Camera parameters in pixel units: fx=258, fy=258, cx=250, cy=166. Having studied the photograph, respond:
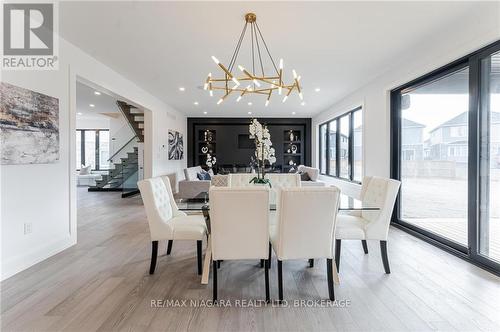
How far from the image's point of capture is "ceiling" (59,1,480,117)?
259cm

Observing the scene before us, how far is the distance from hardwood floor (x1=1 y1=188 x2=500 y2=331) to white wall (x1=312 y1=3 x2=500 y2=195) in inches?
84.5

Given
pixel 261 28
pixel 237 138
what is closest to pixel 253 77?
pixel 261 28

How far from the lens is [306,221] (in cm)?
207

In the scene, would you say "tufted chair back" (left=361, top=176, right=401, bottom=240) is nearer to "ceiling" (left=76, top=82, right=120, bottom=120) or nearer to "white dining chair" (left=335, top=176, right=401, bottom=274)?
"white dining chair" (left=335, top=176, right=401, bottom=274)

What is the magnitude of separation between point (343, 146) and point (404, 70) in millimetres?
3350

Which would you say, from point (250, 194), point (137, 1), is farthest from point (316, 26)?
point (250, 194)

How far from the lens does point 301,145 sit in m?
10.1

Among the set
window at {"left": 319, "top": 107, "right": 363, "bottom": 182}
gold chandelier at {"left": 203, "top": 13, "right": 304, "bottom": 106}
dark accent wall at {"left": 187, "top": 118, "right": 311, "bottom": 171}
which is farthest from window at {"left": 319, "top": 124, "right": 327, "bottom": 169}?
gold chandelier at {"left": 203, "top": 13, "right": 304, "bottom": 106}

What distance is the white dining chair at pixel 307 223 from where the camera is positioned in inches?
79.7

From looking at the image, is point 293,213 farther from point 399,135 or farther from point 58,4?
point 399,135

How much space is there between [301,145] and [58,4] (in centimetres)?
856

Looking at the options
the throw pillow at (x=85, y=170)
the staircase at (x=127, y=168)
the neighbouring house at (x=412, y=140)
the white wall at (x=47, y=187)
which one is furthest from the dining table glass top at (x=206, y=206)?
the throw pillow at (x=85, y=170)

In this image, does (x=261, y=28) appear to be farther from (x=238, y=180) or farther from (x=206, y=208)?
(x=206, y=208)

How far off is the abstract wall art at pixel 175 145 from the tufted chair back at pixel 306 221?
6211mm
